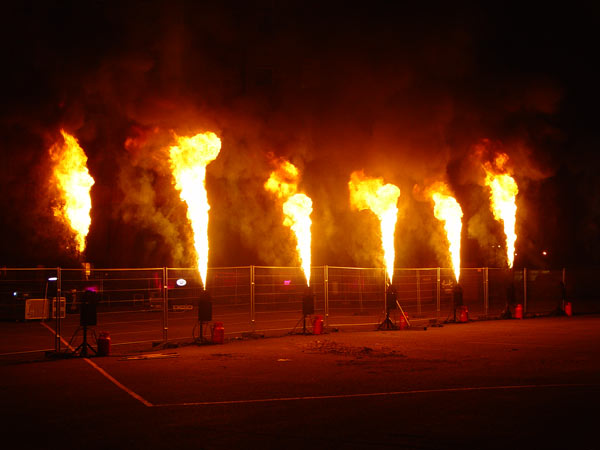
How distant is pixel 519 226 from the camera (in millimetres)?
47562

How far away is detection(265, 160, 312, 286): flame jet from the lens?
30859 millimetres

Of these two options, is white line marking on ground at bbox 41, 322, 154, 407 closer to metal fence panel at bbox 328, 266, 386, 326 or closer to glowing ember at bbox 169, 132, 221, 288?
glowing ember at bbox 169, 132, 221, 288

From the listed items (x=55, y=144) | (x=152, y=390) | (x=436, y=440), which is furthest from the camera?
(x=55, y=144)

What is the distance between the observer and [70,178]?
95.1 feet

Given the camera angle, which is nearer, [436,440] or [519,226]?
[436,440]

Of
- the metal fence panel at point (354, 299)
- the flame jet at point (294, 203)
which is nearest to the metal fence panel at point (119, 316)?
the metal fence panel at point (354, 299)

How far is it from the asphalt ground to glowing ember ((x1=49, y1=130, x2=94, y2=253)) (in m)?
16.2

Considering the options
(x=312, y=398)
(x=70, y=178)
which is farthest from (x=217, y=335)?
(x=70, y=178)

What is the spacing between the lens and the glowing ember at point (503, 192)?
109ft

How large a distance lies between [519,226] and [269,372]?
40596mm

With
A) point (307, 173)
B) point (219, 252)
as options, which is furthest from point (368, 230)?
point (219, 252)

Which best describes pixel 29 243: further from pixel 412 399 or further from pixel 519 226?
pixel 519 226

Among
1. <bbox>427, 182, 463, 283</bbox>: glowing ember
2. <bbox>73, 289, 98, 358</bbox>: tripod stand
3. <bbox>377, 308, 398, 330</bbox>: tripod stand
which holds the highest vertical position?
<bbox>427, 182, 463, 283</bbox>: glowing ember

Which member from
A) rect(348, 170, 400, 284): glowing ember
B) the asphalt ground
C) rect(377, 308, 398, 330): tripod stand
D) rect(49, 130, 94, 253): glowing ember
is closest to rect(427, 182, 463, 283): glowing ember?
rect(348, 170, 400, 284): glowing ember
